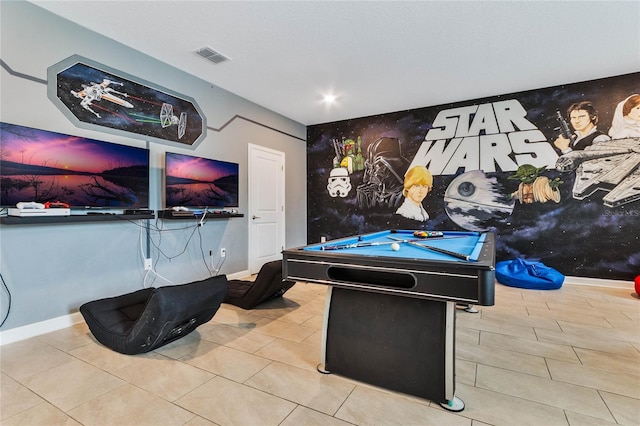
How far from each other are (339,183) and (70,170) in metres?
4.22

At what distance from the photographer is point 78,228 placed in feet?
9.48

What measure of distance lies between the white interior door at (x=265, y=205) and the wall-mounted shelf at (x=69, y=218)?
6.30ft

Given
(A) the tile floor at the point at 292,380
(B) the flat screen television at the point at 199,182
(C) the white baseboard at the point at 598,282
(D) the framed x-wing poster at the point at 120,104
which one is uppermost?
(D) the framed x-wing poster at the point at 120,104

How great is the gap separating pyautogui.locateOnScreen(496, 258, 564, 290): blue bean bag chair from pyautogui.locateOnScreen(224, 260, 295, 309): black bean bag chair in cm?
308

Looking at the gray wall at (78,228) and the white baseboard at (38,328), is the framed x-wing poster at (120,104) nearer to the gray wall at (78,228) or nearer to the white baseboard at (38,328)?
the gray wall at (78,228)

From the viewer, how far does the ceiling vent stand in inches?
131

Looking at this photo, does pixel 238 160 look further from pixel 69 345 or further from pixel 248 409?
pixel 248 409

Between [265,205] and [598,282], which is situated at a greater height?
[265,205]

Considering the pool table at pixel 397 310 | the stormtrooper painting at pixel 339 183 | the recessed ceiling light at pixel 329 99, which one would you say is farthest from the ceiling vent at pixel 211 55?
the stormtrooper painting at pixel 339 183

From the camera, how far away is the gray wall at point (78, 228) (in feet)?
8.25

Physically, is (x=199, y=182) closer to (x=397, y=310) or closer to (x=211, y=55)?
(x=211, y=55)

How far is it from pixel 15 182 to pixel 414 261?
3068 mm

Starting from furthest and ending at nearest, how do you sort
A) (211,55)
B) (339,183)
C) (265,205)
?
(339,183) → (265,205) → (211,55)

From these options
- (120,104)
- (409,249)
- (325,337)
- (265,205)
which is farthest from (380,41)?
(265,205)
